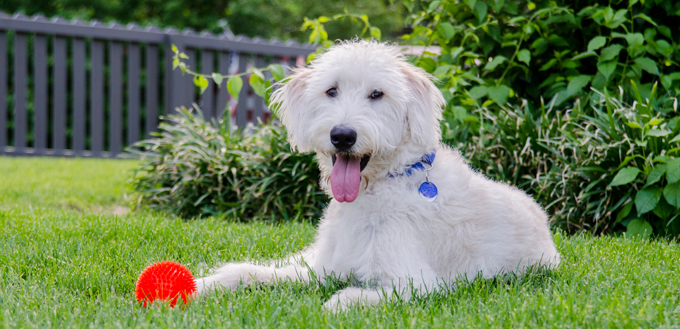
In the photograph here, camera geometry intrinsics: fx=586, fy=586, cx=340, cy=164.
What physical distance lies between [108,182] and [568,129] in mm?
5354

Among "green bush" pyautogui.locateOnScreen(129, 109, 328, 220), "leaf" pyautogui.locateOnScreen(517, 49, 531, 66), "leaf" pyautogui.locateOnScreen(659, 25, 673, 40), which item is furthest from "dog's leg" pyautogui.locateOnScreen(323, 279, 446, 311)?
"leaf" pyautogui.locateOnScreen(659, 25, 673, 40)

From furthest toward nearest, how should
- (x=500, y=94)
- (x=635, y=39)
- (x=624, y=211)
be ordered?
(x=500, y=94) → (x=635, y=39) → (x=624, y=211)

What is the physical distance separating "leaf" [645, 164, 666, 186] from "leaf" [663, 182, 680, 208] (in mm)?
112

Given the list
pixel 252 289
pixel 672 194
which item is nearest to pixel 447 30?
pixel 672 194

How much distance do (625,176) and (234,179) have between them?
131 inches

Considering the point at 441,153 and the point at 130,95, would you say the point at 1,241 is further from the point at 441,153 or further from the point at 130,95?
the point at 130,95

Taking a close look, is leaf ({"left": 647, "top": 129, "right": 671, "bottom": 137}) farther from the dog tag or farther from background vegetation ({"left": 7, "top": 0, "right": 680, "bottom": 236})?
the dog tag

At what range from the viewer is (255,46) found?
1074 cm

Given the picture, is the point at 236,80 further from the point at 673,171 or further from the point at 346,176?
the point at 673,171

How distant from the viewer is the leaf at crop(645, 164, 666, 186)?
4125 millimetres

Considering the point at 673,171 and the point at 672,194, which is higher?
the point at 673,171

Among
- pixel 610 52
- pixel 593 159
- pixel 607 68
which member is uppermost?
pixel 610 52

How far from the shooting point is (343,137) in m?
2.75

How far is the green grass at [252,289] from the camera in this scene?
242 centimetres
